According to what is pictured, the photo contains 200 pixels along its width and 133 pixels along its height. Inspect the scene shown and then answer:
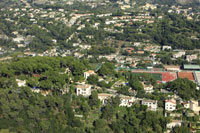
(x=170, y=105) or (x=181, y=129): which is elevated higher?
(x=181, y=129)

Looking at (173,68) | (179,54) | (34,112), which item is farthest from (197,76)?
(34,112)

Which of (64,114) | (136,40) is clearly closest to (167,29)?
(136,40)

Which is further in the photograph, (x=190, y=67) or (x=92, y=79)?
(x=190, y=67)

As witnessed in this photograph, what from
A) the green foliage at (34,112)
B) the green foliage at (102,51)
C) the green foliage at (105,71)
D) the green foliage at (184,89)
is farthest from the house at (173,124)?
the green foliage at (102,51)

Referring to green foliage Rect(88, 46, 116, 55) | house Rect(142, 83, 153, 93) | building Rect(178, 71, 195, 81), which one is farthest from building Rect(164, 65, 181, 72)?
green foliage Rect(88, 46, 116, 55)

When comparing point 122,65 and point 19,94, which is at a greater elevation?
point 19,94

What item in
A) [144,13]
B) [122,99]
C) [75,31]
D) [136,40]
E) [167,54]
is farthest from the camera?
[144,13]

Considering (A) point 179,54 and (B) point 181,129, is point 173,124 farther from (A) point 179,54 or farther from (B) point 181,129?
(A) point 179,54

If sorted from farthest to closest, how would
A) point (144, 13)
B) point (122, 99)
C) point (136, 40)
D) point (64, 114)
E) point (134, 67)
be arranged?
point (144, 13)
point (136, 40)
point (134, 67)
point (122, 99)
point (64, 114)

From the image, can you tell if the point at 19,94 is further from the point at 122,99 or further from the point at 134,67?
the point at 134,67

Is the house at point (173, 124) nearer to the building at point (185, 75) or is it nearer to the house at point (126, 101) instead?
the house at point (126, 101)

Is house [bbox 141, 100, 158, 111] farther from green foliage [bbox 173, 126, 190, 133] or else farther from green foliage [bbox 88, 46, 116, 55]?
green foliage [bbox 88, 46, 116, 55]
